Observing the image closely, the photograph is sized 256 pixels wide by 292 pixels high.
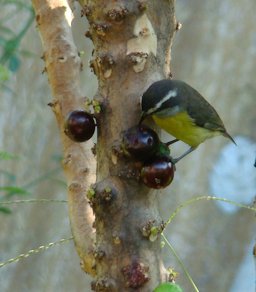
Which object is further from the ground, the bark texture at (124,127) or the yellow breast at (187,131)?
the bark texture at (124,127)

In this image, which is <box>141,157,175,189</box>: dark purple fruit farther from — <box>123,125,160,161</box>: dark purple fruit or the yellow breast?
the yellow breast

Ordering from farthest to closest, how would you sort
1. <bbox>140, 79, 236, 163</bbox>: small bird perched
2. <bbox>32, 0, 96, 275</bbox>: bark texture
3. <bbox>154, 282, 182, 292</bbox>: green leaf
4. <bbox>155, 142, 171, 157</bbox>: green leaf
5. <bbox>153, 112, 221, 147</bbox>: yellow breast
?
<bbox>153, 112, 221, 147</bbox>: yellow breast
<bbox>140, 79, 236, 163</bbox>: small bird perched
<bbox>32, 0, 96, 275</bbox>: bark texture
<bbox>155, 142, 171, 157</bbox>: green leaf
<bbox>154, 282, 182, 292</bbox>: green leaf

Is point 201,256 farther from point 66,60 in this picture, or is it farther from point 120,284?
point 120,284

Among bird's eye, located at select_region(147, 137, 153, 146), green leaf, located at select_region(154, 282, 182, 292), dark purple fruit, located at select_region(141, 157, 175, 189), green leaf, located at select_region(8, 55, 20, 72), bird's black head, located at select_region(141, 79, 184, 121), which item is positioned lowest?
green leaf, located at select_region(8, 55, 20, 72)

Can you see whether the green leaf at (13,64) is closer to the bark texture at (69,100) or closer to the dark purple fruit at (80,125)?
the bark texture at (69,100)

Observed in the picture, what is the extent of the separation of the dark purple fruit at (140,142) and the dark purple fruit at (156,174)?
2 centimetres

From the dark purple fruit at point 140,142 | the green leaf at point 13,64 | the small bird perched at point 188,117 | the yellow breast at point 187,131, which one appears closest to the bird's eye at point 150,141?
the dark purple fruit at point 140,142

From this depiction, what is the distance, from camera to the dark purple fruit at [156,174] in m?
0.94

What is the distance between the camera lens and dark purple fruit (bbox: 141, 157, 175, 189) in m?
0.94

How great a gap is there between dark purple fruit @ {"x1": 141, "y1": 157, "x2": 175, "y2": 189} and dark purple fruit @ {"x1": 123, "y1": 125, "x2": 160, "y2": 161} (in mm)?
15

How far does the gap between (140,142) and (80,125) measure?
12 centimetres

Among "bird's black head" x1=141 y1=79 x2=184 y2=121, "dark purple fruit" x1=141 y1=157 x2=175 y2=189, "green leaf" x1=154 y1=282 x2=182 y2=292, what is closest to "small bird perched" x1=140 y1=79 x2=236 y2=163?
"bird's black head" x1=141 y1=79 x2=184 y2=121

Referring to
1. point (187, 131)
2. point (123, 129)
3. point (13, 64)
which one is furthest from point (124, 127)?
point (13, 64)

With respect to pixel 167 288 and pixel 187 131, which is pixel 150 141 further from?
pixel 187 131
